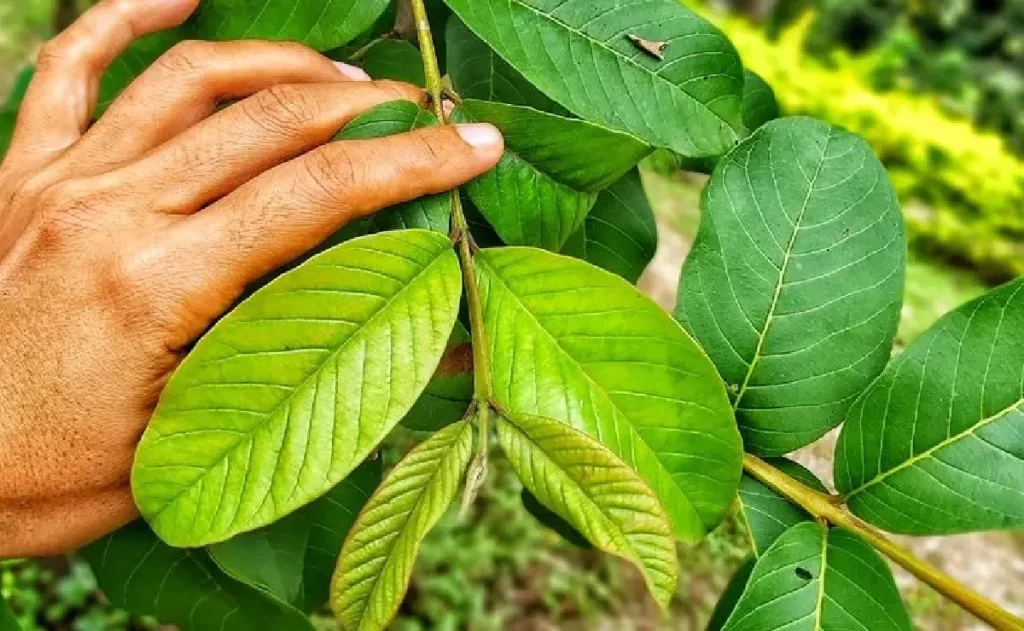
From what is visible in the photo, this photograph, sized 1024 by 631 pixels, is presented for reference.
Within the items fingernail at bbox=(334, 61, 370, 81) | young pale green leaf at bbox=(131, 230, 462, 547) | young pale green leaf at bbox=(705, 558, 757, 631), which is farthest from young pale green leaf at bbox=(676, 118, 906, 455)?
fingernail at bbox=(334, 61, 370, 81)

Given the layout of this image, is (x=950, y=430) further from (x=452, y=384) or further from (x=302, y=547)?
(x=302, y=547)

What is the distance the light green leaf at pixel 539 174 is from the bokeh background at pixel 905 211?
0.98 feet

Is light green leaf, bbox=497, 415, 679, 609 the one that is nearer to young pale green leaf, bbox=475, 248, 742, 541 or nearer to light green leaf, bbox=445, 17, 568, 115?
young pale green leaf, bbox=475, 248, 742, 541

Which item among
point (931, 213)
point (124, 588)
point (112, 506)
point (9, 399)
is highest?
point (9, 399)

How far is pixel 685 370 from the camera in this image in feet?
1.95

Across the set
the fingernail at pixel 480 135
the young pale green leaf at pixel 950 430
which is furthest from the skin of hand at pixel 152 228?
the young pale green leaf at pixel 950 430

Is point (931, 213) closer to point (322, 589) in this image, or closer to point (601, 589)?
point (601, 589)

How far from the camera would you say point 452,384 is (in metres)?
0.69

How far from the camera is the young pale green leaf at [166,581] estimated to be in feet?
3.09

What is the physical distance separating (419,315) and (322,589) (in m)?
0.46

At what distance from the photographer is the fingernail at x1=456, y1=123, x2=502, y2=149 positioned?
0.68m

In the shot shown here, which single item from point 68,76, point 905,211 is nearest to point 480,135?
point 68,76

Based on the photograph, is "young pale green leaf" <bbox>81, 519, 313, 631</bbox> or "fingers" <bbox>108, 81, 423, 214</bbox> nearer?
"fingers" <bbox>108, 81, 423, 214</bbox>

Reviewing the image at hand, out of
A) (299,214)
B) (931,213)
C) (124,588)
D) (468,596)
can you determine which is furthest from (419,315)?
(931,213)
